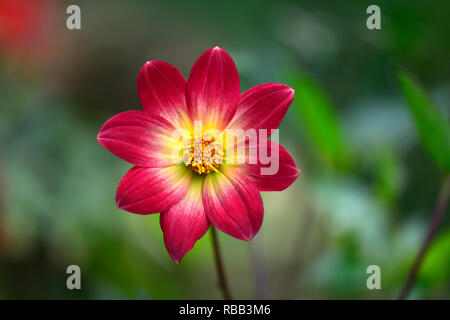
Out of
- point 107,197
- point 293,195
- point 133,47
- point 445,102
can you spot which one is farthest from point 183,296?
point 133,47

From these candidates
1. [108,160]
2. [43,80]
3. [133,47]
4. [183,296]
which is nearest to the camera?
[183,296]

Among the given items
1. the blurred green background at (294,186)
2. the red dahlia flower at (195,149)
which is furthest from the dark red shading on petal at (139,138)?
the blurred green background at (294,186)

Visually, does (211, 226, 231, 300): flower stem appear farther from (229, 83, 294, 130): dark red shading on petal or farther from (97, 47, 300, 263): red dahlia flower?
(229, 83, 294, 130): dark red shading on petal

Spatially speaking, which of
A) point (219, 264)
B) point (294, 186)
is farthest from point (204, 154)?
point (294, 186)

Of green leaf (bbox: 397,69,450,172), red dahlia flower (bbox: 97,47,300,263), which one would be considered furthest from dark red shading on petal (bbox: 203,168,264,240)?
green leaf (bbox: 397,69,450,172)

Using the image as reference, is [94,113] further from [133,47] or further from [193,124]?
[193,124]

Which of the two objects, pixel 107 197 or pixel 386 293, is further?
pixel 107 197

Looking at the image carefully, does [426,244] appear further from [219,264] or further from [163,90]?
[163,90]
